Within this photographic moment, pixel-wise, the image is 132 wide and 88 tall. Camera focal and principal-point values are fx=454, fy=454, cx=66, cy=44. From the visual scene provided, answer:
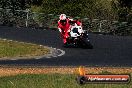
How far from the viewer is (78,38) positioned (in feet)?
79.7

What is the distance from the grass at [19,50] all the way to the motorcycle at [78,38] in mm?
1658

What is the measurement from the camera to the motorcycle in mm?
24172

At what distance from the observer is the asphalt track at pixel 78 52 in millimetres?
18325

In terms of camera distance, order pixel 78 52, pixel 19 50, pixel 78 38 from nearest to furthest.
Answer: pixel 78 52 → pixel 19 50 → pixel 78 38

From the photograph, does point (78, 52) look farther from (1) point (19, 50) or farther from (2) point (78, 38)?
(1) point (19, 50)

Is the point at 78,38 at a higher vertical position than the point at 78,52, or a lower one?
higher

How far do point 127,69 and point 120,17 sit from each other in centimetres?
2459

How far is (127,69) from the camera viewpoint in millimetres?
16781

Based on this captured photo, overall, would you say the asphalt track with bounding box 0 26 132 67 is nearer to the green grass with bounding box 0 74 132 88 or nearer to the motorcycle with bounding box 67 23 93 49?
the motorcycle with bounding box 67 23 93 49

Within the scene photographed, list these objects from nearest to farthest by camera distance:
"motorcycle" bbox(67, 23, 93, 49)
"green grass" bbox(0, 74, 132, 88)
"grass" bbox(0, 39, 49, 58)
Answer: "green grass" bbox(0, 74, 132, 88), "grass" bbox(0, 39, 49, 58), "motorcycle" bbox(67, 23, 93, 49)

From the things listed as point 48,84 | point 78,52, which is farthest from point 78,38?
point 48,84

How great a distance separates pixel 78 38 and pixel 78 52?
2.11 meters

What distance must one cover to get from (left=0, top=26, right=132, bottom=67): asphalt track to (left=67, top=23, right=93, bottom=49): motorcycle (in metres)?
0.58

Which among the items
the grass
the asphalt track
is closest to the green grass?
the asphalt track
